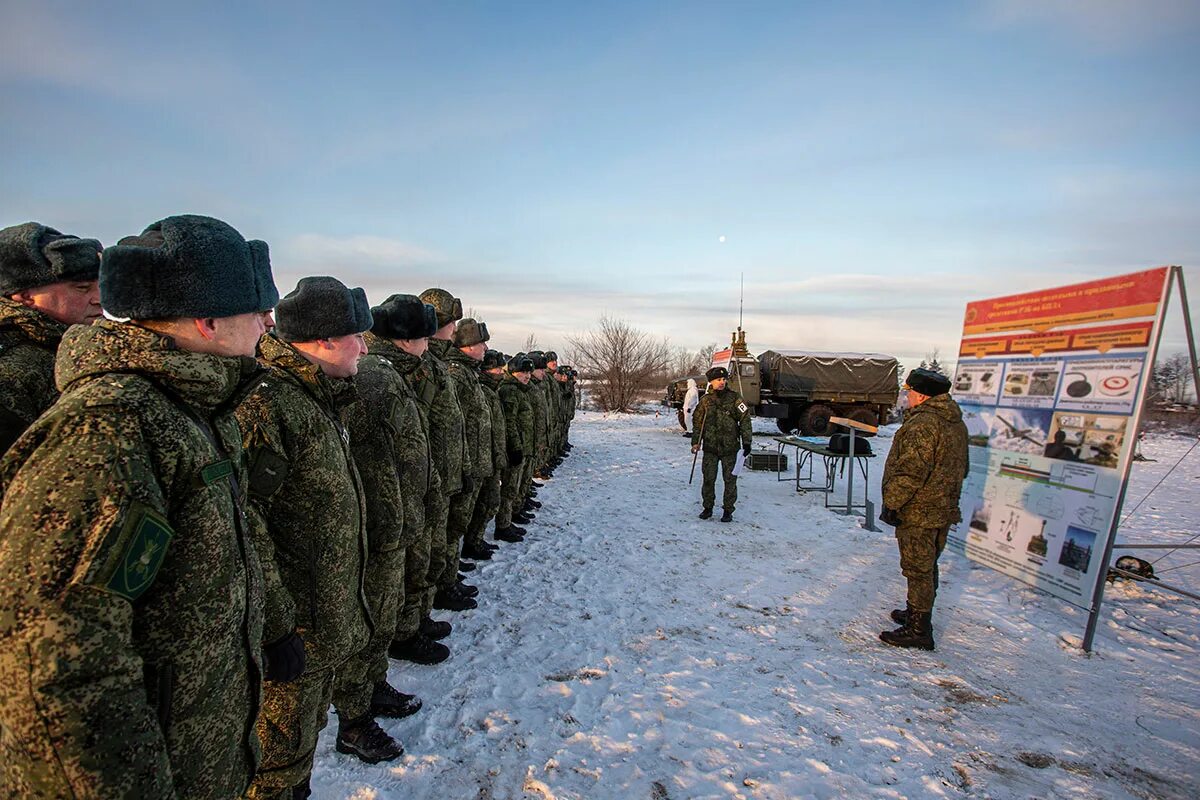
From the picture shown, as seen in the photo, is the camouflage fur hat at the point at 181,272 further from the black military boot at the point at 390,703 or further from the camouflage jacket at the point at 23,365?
the black military boot at the point at 390,703

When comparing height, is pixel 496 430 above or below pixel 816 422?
above

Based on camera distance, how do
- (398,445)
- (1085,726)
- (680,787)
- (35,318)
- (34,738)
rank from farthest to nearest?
(1085,726)
(398,445)
(680,787)
(35,318)
(34,738)

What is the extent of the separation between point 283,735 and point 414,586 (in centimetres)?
159

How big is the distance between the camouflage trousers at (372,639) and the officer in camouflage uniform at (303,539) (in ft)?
1.66

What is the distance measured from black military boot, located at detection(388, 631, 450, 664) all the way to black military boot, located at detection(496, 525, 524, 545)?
278 centimetres

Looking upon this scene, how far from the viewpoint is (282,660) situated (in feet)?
5.80

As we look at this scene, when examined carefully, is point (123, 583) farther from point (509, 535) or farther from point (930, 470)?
point (509, 535)

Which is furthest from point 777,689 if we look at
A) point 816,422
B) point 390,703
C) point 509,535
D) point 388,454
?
point 816,422

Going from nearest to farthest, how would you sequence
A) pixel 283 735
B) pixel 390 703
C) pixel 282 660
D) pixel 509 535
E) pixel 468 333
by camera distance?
pixel 282 660 → pixel 283 735 → pixel 390 703 → pixel 468 333 → pixel 509 535

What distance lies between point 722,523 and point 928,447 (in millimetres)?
3832

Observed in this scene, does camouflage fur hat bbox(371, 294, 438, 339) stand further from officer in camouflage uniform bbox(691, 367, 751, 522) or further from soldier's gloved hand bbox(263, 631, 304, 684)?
officer in camouflage uniform bbox(691, 367, 751, 522)

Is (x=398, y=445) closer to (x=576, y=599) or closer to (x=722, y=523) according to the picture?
(x=576, y=599)

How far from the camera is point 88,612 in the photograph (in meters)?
0.98

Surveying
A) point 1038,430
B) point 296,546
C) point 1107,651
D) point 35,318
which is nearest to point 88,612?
point 296,546
